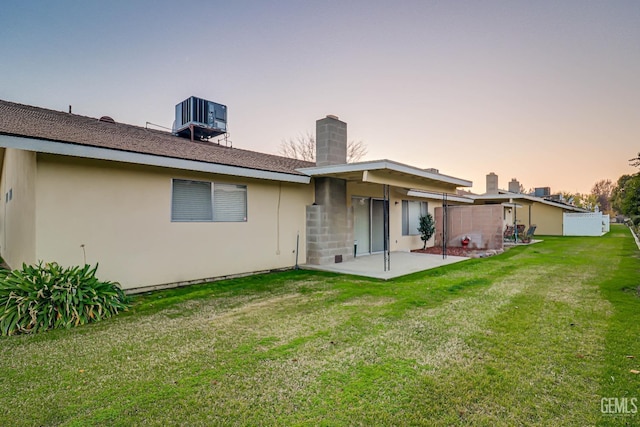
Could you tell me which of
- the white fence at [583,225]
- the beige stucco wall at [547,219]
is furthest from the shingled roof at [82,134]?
the white fence at [583,225]

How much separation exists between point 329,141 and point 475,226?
29.2 ft

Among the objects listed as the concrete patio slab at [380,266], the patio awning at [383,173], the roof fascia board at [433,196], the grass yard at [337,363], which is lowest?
the grass yard at [337,363]

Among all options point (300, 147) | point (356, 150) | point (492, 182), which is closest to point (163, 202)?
point (492, 182)

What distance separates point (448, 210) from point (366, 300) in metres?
11.4

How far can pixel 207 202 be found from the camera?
721 centimetres

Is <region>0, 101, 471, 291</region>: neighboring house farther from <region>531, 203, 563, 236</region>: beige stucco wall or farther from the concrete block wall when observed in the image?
<region>531, 203, 563, 236</region>: beige stucco wall

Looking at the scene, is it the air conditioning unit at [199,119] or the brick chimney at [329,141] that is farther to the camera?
the air conditioning unit at [199,119]

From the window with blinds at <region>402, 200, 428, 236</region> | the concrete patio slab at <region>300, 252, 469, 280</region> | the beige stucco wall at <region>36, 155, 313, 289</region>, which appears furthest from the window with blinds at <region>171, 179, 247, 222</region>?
the window with blinds at <region>402, 200, 428, 236</region>

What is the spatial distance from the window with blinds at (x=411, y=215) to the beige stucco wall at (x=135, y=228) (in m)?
7.29

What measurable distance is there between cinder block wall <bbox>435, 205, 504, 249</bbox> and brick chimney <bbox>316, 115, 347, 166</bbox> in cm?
805

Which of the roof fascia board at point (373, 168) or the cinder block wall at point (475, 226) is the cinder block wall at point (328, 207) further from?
the cinder block wall at point (475, 226)

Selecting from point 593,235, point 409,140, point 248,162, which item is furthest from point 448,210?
point 593,235

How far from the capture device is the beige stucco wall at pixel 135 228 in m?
5.28

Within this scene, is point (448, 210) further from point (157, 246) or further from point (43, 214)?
point (43, 214)
